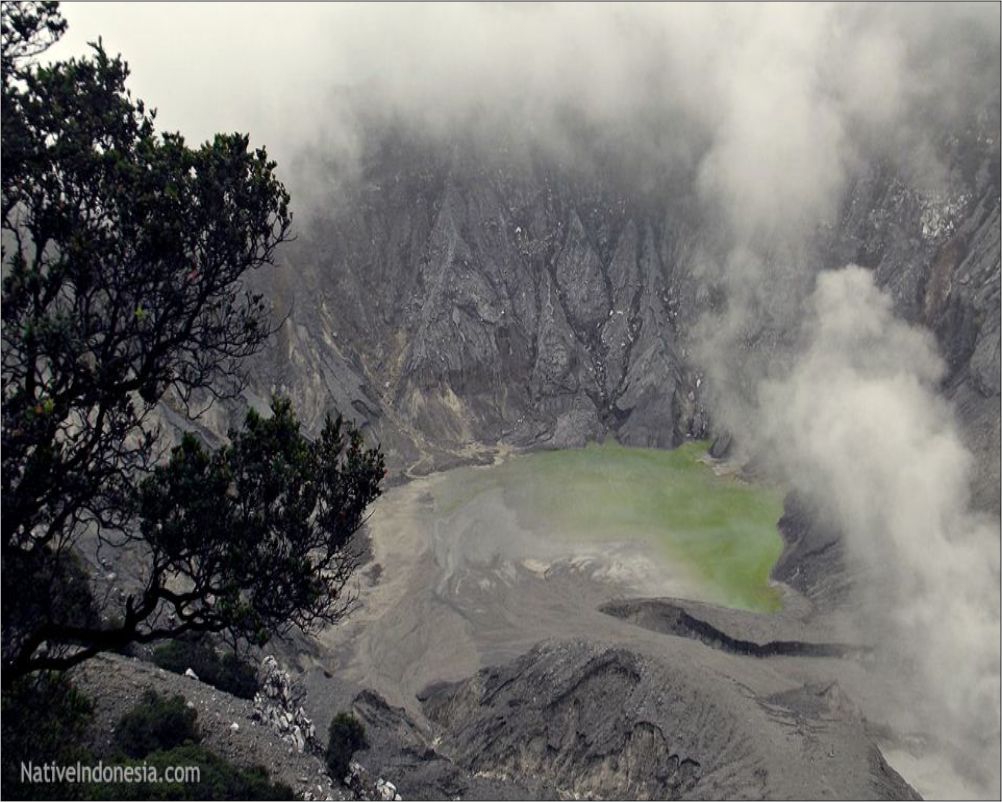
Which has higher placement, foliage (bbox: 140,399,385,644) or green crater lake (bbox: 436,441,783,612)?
green crater lake (bbox: 436,441,783,612)

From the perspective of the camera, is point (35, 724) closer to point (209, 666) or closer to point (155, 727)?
point (155, 727)

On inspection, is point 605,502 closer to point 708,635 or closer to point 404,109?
point 708,635

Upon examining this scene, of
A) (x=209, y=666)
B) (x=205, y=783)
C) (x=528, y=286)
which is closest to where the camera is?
(x=205, y=783)

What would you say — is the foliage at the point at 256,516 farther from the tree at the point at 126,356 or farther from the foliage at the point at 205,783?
the foliage at the point at 205,783

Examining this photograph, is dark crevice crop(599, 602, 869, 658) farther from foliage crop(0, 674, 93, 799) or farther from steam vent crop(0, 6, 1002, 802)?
foliage crop(0, 674, 93, 799)

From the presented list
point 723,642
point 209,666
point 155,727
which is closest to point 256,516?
point 155,727

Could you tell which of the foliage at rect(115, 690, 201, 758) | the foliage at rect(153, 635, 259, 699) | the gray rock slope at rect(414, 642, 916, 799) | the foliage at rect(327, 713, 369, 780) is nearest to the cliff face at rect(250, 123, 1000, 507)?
the gray rock slope at rect(414, 642, 916, 799)
